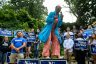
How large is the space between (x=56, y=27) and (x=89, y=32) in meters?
5.11

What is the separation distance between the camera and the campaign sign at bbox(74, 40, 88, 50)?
1574 centimetres

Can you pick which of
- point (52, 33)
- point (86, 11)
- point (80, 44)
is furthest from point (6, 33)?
point (86, 11)

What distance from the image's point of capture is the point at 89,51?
15.5 meters

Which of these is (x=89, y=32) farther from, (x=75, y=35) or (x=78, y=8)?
(x=78, y=8)

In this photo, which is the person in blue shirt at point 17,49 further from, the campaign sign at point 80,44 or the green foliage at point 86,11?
the green foliage at point 86,11

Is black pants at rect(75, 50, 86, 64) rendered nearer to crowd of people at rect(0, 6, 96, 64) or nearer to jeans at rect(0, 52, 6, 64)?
crowd of people at rect(0, 6, 96, 64)

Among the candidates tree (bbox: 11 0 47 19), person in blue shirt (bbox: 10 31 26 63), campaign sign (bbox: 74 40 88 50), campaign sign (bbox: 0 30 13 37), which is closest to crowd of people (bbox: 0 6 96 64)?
person in blue shirt (bbox: 10 31 26 63)

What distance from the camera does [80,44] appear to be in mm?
15859

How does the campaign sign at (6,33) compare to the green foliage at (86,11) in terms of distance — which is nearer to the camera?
the campaign sign at (6,33)

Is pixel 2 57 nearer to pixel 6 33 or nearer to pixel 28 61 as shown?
pixel 6 33

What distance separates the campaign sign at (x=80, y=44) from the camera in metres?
15.7

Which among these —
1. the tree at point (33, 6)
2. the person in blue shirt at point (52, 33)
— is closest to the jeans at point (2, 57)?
the person in blue shirt at point (52, 33)

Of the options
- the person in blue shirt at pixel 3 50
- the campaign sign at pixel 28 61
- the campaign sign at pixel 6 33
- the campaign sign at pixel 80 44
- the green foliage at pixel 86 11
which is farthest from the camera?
the green foliage at pixel 86 11

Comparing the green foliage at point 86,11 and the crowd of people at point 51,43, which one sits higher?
the green foliage at point 86,11
